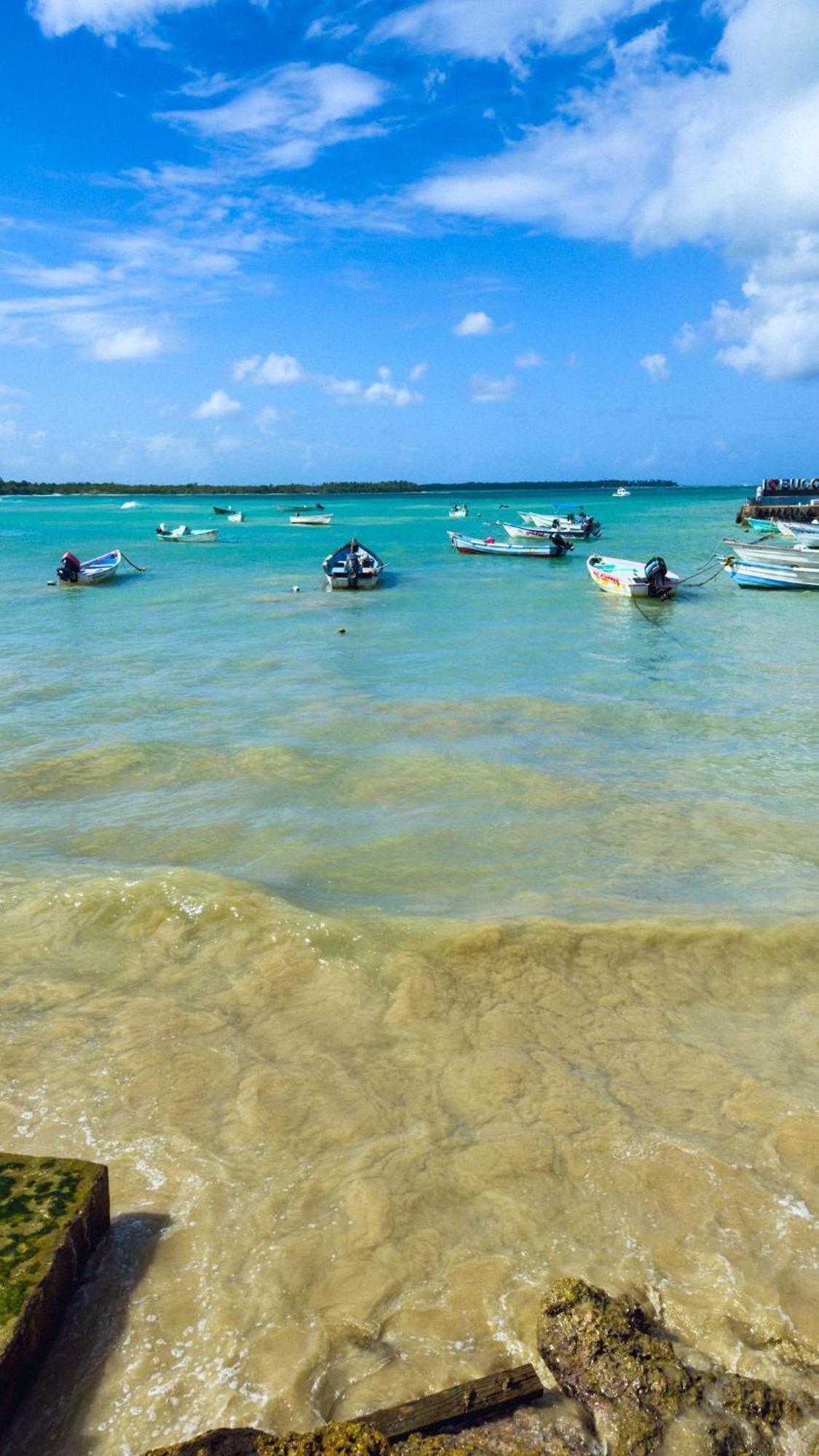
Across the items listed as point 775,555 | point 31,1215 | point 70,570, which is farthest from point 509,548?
point 31,1215

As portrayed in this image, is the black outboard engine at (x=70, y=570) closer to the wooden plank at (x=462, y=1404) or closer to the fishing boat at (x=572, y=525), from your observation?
the fishing boat at (x=572, y=525)

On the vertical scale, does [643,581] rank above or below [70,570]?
below

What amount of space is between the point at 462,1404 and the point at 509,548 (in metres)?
50.8

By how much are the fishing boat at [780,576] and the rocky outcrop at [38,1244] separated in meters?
39.4

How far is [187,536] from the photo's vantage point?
241 ft

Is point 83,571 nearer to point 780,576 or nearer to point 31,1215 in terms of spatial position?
point 780,576

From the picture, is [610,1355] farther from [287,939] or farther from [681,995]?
[287,939]

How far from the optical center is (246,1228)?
455 centimetres

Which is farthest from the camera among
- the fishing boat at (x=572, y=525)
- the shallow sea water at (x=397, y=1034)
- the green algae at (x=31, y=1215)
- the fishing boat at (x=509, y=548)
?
the fishing boat at (x=572, y=525)

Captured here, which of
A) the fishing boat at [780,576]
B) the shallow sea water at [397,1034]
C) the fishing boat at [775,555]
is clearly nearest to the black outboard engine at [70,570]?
the shallow sea water at [397,1034]

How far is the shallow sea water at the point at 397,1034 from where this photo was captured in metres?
3.99

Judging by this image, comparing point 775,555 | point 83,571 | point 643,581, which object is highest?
point 775,555

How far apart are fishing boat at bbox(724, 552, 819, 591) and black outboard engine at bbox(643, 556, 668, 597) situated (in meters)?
6.28

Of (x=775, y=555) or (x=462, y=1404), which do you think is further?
(x=775, y=555)
